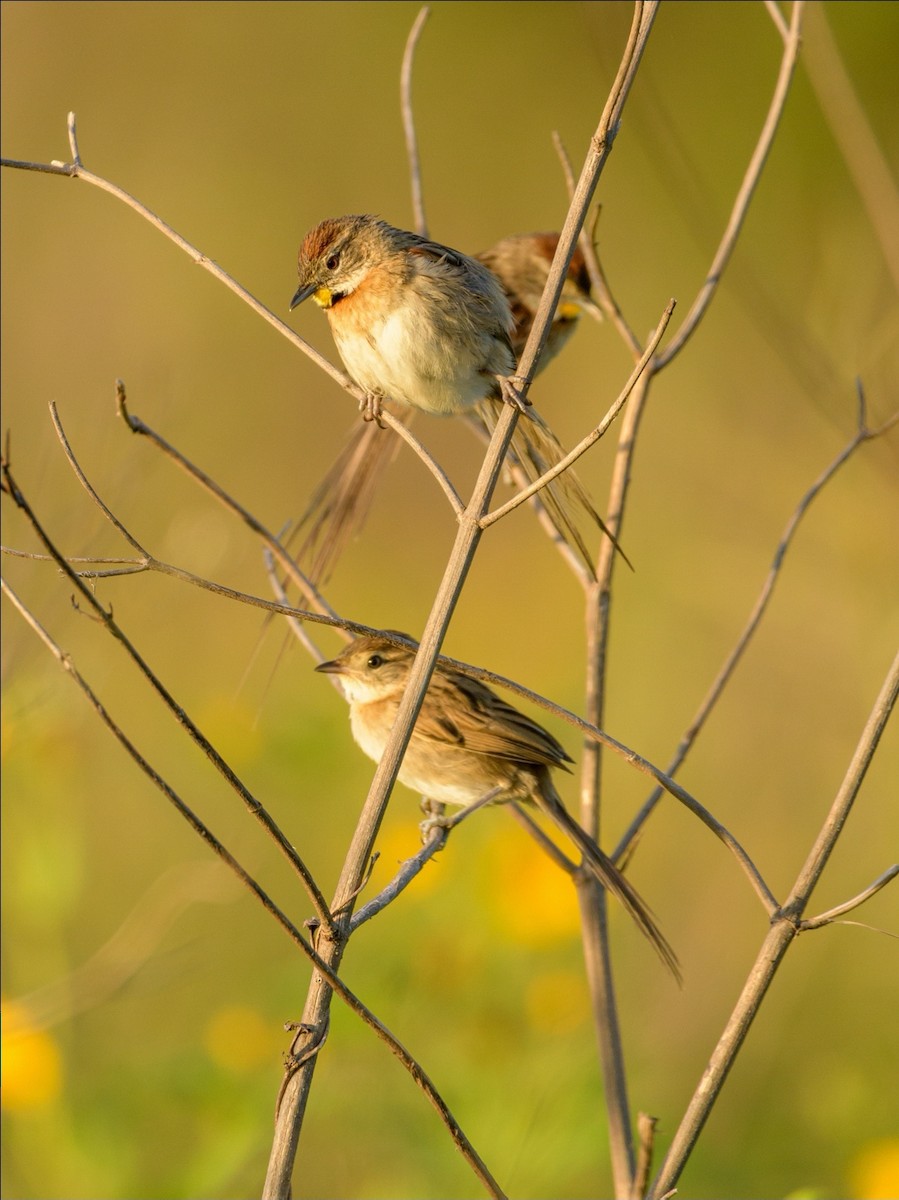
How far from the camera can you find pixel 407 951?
3.51m

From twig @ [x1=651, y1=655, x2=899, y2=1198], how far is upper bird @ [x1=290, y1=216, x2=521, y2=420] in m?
A: 1.57

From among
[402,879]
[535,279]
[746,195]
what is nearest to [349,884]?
[402,879]

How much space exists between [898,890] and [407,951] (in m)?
A: 1.76

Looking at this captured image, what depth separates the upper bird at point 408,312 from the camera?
118 inches

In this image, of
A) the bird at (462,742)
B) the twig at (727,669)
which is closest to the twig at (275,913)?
the twig at (727,669)

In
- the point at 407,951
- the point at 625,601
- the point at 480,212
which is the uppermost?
the point at 480,212

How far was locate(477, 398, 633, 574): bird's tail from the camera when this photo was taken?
234 cm

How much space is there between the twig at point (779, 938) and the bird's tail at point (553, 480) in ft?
1.68

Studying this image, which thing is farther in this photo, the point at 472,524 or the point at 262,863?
the point at 262,863

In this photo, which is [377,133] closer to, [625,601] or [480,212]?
[480,212]

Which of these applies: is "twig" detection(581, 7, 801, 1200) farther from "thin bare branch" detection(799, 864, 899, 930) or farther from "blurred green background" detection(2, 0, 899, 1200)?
"thin bare branch" detection(799, 864, 899, 930)

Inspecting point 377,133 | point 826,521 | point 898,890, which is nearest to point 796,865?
point 898,890

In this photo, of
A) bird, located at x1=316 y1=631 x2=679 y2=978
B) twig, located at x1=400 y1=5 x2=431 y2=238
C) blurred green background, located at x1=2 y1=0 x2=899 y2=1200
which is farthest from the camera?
bird, located at x1=316 y1=631 x2=679 y2=978

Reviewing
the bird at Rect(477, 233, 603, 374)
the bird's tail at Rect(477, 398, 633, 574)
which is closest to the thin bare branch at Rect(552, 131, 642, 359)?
the bird's tail at Rect(477, 398, 633, 574)
